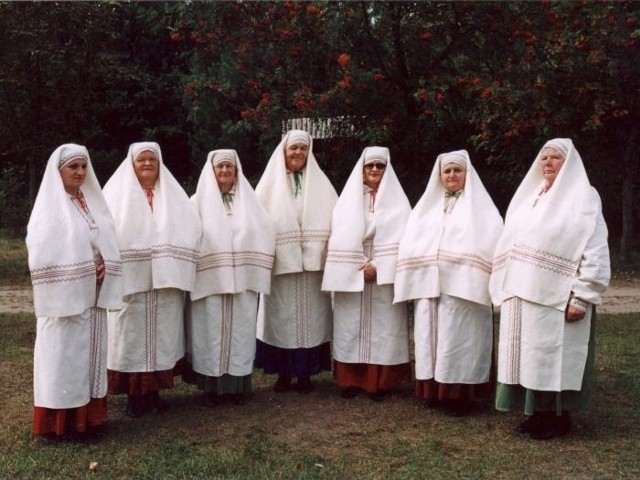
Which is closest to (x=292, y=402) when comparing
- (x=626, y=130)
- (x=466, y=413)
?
(x=466, y=413)

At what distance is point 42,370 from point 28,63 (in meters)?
9.06

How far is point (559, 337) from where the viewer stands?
5.05m

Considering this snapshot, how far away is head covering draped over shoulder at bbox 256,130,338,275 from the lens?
Answer: 6.14m

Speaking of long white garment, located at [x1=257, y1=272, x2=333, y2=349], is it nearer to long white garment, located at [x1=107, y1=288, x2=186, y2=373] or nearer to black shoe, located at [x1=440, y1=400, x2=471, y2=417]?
long white garment, located at [x1=107, y1=288, x2=186, y2=373]

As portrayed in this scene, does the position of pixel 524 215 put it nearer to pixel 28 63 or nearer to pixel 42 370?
pixel 42 370

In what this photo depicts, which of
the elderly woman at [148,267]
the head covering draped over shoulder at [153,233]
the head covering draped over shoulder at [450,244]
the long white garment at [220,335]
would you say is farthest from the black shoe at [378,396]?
the head covering draped over shoulder at [153,233]

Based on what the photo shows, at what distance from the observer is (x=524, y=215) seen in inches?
208

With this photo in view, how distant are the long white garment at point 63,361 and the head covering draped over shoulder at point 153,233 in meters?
0.63

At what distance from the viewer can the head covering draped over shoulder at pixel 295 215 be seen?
6137 millimetres

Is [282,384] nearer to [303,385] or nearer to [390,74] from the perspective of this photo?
[303,385]

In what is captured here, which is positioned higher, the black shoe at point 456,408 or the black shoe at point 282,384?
the black shoe at point 456,408

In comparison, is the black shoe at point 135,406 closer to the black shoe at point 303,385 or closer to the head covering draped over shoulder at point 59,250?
the head covering draped over shoulder at point 59,250

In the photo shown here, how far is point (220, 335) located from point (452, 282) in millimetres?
1885

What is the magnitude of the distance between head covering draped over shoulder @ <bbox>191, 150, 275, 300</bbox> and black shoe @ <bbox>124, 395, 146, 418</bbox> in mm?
890
